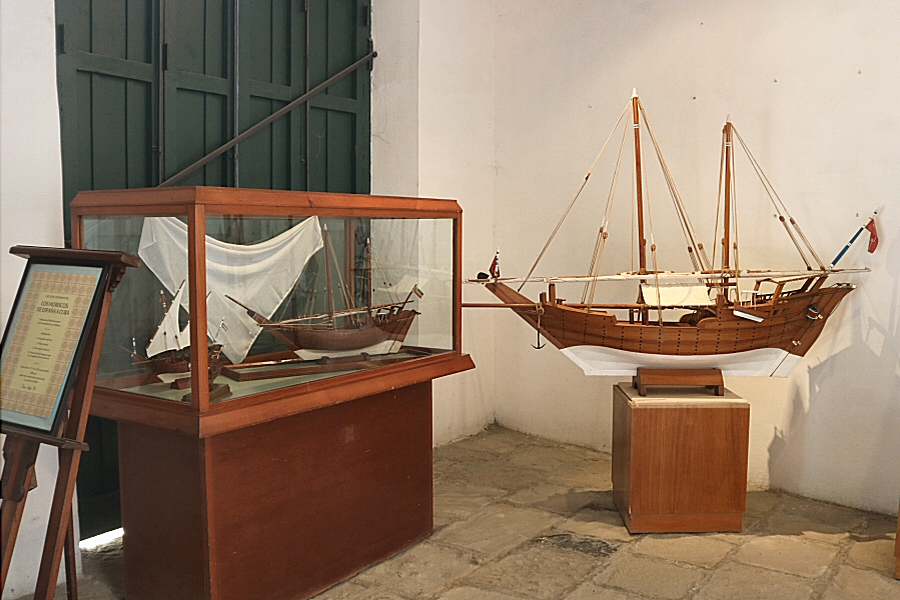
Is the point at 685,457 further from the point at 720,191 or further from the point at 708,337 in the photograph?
the point at 720,191

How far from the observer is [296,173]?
5004 millimetres

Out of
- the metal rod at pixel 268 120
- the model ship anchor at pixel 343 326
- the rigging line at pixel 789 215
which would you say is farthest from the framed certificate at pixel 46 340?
the rigging line at pixel 789 215

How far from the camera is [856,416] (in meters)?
4.42

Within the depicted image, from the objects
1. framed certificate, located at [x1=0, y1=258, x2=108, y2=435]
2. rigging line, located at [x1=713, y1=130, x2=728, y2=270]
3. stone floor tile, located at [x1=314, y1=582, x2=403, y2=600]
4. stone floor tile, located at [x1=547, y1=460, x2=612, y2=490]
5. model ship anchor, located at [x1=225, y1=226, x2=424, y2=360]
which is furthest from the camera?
stone floor tile, located at [x1=547, y1=460, x2=612, y2=490]

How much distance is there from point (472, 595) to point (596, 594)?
1.70 ft

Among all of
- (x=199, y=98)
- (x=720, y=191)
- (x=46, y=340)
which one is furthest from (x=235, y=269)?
(x=720, y=191)

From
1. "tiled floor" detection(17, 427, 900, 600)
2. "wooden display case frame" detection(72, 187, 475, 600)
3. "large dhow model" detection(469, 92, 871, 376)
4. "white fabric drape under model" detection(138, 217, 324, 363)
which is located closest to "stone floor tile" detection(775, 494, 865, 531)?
"tiled floor" detection(17, 427, 900, 600)

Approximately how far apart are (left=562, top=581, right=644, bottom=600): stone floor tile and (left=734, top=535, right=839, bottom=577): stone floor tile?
2.30ft

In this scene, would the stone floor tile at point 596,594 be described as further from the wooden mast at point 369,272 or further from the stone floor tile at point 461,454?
the stone floor tile at point 461,454

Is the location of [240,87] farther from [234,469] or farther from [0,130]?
[234,469]

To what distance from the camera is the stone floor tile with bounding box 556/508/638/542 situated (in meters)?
4.06

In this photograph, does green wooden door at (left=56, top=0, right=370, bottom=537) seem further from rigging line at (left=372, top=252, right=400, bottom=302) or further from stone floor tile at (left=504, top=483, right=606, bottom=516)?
stone floor tile at (left=504, top=483, right=606, bottom=516)

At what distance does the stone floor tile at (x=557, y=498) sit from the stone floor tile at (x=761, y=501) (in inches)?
31.5

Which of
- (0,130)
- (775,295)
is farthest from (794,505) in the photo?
(0,130)
